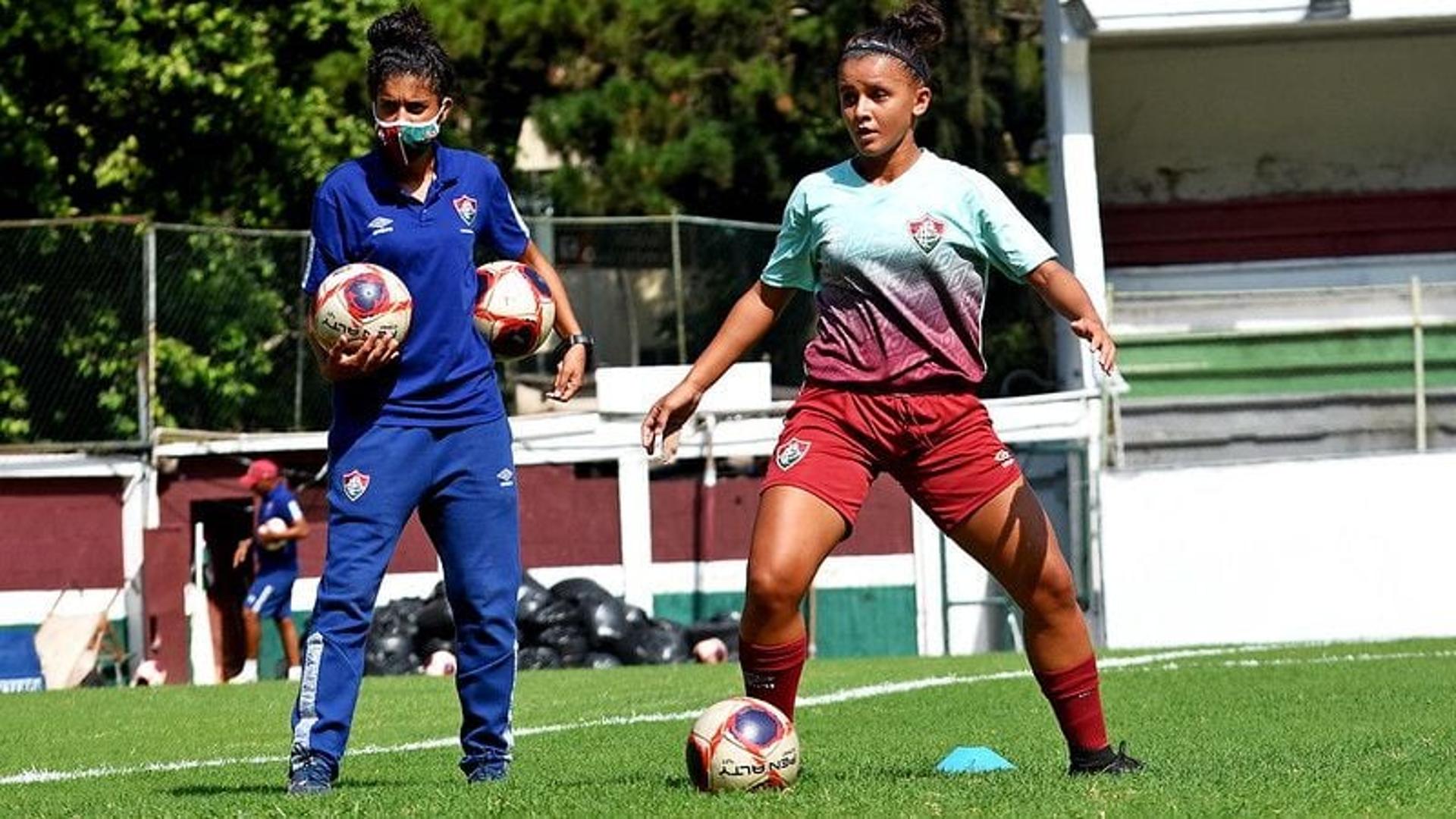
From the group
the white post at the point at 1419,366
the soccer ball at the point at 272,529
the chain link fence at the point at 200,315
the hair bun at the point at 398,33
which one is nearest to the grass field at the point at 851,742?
the hair bun at the point at 398,33

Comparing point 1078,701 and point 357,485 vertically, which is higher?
point 357,485

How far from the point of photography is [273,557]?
894 inches

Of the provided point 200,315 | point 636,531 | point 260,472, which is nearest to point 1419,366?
point 636,531

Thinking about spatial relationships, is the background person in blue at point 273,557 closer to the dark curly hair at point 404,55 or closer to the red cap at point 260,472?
the red cap at point 260,472

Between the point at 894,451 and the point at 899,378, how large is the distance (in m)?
0.20

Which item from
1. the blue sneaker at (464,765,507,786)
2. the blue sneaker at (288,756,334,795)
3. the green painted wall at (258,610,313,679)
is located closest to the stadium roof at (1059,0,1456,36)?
the green painted wall at (258,610,313,679)

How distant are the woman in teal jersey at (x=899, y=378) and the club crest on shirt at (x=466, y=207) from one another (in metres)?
0.89

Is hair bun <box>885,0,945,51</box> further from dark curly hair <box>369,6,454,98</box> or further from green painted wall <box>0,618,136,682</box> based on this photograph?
green painted wall <box>0,618,136,682</box>

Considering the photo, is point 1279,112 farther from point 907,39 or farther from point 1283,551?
point 907,39

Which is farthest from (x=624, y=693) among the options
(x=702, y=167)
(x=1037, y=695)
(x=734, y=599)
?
(x=702, y=167)

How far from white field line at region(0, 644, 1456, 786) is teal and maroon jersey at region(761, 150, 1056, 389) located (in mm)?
3491

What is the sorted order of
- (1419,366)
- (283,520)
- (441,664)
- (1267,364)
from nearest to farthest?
(441,664)
(283,520)
(1419,366)
(1267,364)

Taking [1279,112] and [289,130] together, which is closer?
[289,130]

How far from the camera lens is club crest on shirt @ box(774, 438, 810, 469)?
24.1 feet
